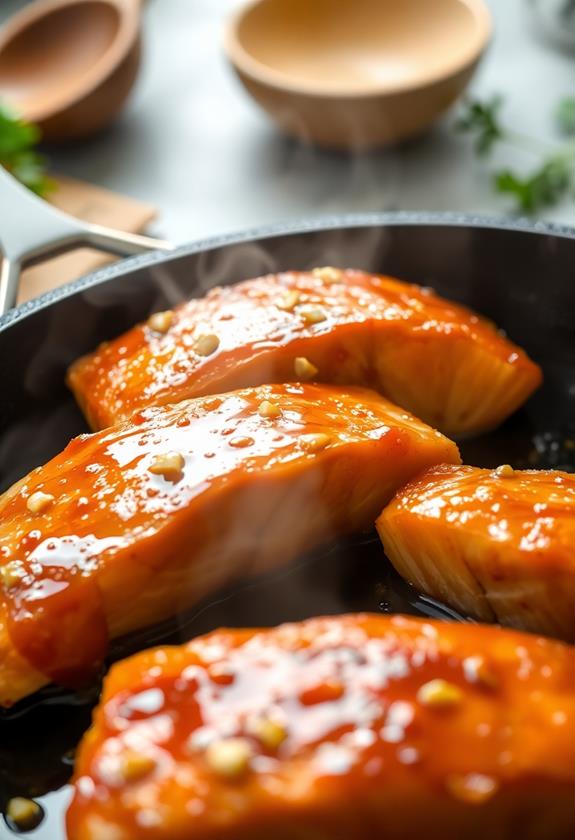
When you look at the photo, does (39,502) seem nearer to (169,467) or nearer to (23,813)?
(169,467)

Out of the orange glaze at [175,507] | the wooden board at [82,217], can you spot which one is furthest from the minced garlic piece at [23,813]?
the wooden board at [82,217]

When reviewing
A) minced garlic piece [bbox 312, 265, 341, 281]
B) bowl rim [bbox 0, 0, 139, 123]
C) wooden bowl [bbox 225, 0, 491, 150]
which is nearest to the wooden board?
bowl rim [bbox 0, 0, 139, 123]

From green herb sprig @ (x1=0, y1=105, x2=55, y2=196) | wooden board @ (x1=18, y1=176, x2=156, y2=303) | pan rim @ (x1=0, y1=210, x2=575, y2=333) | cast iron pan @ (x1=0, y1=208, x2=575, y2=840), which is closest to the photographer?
cast iron pan @ (x1=0, y1=208, x2=575, y2=840)

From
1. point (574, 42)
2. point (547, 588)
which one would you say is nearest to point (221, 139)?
point (574, 42)

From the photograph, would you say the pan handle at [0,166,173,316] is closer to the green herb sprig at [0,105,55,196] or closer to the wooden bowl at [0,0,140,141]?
the green herb sprig at [0,105,55,196]

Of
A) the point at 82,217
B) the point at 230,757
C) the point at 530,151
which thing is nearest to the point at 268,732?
the point at 230,757

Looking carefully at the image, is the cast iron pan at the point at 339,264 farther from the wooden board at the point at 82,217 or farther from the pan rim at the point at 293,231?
the wooden board at the point at 82,217
